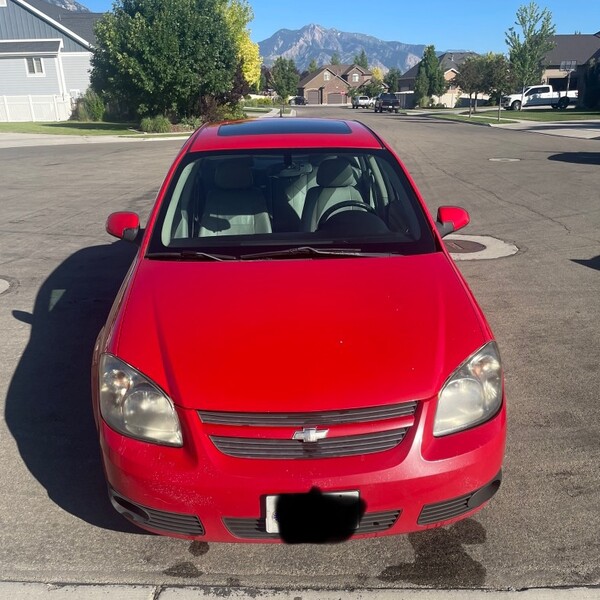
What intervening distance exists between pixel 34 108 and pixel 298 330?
4525cm

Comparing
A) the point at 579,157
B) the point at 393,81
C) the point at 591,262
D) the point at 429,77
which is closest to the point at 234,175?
the point at 591,262

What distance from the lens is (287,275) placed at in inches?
120

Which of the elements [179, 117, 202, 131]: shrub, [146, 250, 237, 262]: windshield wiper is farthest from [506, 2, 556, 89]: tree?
[146, 250, 237, 262]: windshield wiper

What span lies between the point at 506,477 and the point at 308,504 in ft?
4.52

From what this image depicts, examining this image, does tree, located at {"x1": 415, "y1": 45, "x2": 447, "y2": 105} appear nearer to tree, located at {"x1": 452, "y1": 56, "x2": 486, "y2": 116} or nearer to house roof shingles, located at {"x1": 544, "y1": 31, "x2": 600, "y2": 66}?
house roof shingles, located at {"x1": 544, "y1": 31, "x2": 600, "y2": 66}

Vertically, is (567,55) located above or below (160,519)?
above

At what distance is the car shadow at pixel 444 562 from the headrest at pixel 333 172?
2.31 metres

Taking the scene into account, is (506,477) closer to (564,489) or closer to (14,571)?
(564,489)

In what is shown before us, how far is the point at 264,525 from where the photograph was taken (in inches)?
93.1

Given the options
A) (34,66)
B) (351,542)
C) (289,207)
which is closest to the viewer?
(351,542)

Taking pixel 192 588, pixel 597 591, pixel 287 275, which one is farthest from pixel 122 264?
pixel 597 591

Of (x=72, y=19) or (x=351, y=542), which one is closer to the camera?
(x=351, y=542)

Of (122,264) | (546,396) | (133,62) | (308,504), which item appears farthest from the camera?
(133,62)

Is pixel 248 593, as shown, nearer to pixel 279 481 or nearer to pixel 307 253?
pixel 279 481
